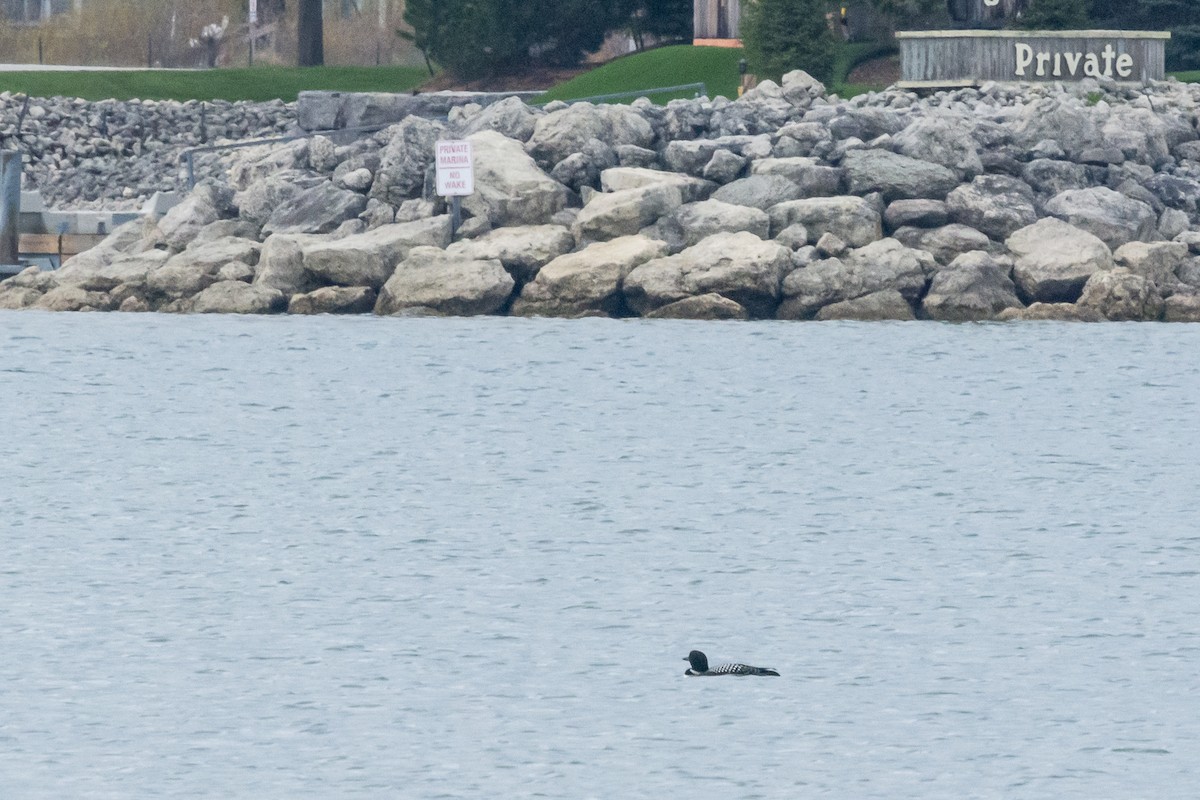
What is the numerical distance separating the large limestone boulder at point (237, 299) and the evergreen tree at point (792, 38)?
1164 centimetres

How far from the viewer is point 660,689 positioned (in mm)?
12086

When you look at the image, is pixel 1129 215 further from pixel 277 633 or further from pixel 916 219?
pixel 277 633

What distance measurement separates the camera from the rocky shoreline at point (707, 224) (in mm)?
29969

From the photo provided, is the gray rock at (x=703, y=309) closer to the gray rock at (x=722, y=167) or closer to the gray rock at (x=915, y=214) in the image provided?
the gray rock at (x=915, y=214)

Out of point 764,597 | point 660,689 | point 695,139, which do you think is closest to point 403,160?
point 695,139

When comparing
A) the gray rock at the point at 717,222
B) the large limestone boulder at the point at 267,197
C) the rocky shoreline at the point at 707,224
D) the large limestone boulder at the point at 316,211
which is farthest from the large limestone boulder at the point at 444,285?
the large limestone boulder at the point at 267,197

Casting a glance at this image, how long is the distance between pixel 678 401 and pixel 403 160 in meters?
9.62

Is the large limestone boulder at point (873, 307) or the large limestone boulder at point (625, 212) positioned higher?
the large limestone boulder at point (625, 212)

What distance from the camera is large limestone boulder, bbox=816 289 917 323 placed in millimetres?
29891

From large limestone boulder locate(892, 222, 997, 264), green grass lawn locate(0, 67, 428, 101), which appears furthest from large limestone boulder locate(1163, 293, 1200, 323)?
green grass lawn locate(0, 67, 428, 101)

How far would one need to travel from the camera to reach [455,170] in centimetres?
3086

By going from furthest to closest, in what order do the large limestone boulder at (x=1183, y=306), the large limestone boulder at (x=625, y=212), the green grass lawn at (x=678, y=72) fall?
the green grass lawn at (x=678, y=72) < the large limestone boulder at (x=625, y=212) < the large limestone boulder at (x=1183, y=306)

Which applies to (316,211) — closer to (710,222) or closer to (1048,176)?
(710,222)

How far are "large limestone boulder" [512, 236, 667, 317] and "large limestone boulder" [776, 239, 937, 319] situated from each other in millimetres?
1818
